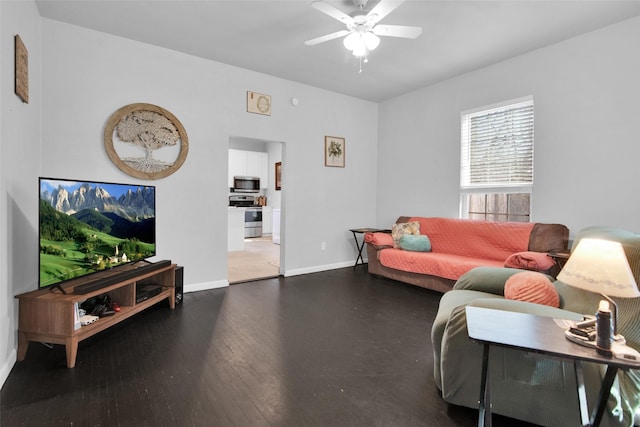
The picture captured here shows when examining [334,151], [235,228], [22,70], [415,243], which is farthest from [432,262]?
[235,228]

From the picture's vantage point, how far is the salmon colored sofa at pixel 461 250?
3.27 meters

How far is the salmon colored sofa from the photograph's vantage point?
327cm

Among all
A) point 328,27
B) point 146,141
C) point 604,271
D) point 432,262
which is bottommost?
point 432,262

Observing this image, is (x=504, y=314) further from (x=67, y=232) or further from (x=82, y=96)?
(x=82, y=96)

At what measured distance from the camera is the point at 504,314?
4.77 feet

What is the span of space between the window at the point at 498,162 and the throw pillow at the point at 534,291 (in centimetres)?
217

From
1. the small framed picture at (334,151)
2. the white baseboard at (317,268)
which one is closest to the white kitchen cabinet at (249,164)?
the small framed picture at (334,151)

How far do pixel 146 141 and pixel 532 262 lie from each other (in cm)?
406

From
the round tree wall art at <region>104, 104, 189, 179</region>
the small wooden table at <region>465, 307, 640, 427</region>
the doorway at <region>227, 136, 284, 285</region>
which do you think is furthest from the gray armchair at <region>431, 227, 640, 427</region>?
the doorway at <region>227, 136, 284, 285</region>

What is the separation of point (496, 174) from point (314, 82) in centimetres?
275

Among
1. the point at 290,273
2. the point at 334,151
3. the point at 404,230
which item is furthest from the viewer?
the point at 334,151

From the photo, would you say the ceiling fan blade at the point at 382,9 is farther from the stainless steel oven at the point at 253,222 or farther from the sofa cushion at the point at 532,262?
the stainless steel oven at the point at 253,222

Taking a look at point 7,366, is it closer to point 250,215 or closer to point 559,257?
point 559,257

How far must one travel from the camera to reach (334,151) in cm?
506
